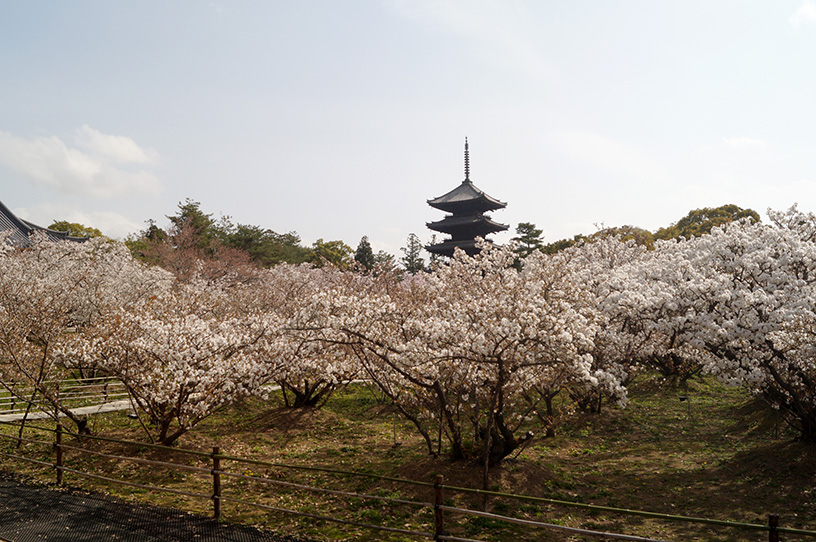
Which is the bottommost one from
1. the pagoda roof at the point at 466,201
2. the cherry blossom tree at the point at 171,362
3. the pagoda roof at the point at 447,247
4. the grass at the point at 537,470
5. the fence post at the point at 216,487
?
the grass at the point at 537,470

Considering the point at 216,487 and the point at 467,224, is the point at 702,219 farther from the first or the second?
the point at 216,487

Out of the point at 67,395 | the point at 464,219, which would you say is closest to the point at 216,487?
the point at 67,395

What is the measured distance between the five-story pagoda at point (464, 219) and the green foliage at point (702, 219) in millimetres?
14113

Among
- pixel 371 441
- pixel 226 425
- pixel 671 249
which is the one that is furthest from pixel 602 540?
pixel 671 249

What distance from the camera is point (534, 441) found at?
1345cm

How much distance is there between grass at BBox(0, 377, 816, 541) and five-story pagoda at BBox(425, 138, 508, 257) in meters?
27.7

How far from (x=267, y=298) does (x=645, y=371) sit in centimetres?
1737

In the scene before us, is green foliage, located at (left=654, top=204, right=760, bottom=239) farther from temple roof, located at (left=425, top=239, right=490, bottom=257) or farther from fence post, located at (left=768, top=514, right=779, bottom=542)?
fence post, located at (left=768, top=514, right=779, bottom=542)

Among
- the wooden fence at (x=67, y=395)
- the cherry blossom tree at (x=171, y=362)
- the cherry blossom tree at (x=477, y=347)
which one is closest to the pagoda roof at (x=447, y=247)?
the wooden fence at (x=67, y=395)

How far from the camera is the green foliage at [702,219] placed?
42125 millimetres

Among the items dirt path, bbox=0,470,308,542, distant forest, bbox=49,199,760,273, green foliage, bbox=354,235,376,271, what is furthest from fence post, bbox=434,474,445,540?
green foliage, bbox=354,235,376,271

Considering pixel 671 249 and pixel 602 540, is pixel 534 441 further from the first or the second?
pixel 671 249

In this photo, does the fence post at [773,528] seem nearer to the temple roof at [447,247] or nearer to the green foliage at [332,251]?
the temple roof at [447,247]

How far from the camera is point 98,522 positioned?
7715 millimetres
